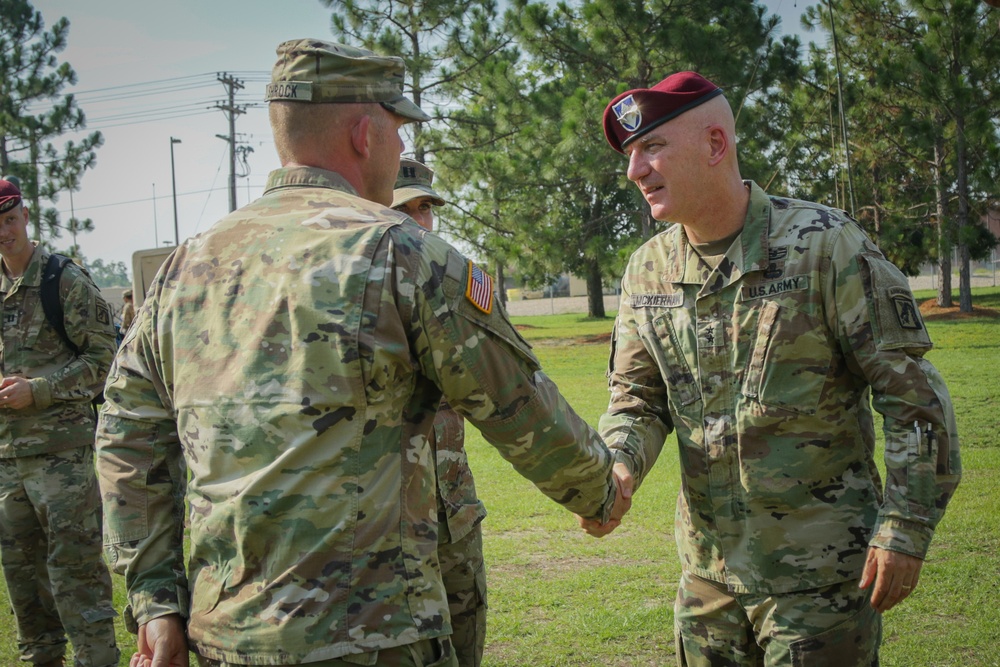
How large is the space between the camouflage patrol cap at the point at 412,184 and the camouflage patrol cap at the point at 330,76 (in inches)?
72.4

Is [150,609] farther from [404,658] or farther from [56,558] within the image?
[56,558]

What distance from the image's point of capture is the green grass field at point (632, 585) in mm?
4720

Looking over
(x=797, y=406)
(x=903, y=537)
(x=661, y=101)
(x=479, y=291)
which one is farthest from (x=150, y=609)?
(x=661, y=101)

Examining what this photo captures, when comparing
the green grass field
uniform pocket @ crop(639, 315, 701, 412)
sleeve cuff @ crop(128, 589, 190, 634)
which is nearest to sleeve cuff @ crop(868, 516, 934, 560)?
uniform pocket @ crop(639, 315, 701, 412)

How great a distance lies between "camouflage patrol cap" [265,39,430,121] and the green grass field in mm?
3335

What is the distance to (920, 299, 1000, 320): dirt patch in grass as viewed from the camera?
2378 cm

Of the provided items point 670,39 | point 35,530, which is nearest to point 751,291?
point 35,530

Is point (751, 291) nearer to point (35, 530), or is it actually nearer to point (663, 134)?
point (663, 134)

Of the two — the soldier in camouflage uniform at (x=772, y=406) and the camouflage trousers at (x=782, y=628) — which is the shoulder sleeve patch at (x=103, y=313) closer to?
the soldier in camouflage uniform at (x=772, y=406)

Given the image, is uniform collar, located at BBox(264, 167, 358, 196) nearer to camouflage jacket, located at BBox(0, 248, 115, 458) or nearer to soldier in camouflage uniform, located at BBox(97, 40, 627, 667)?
soldier in camouflage uniform, located at BBox(97, 40, 627, 667)

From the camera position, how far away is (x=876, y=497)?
286 cm

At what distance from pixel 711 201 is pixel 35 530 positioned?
4.36 meters

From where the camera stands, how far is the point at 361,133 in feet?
7.49

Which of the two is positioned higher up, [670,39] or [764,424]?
[670,39]
